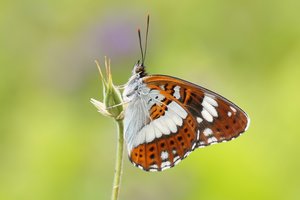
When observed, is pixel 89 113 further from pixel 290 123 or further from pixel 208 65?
pixel 290 123

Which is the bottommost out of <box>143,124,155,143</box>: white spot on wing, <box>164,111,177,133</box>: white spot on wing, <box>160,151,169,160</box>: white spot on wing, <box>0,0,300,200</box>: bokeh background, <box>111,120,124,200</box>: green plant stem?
<box>111,120,124,200</box>: green plant stem

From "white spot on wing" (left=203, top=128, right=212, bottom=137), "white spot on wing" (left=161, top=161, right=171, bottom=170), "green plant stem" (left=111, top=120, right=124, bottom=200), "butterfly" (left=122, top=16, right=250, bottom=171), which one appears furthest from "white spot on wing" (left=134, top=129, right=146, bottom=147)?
"green plant stem" (left=111, top=120, right=124, bottom=200)

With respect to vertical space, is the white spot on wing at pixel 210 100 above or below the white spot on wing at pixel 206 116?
above

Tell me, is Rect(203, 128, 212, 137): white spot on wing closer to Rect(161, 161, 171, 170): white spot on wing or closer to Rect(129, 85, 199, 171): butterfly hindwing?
Rect(129, 85, 199, 171): butterfly hindwing

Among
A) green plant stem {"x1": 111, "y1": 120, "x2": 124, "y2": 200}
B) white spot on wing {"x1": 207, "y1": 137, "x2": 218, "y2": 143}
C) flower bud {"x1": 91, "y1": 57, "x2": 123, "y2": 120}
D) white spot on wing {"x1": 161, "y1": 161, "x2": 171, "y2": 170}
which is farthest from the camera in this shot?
white spot on wing {"x1": 207, "y1": 137, "x2": 218, "y2": 143}

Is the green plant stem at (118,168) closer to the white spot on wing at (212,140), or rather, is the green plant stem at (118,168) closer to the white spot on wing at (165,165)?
the white spot on wing at (165,165)

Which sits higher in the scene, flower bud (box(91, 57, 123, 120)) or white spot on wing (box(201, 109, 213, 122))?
white spot on wing (box(201, 109, 213, 122))

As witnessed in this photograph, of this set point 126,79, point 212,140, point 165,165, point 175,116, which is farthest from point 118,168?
point 126,79

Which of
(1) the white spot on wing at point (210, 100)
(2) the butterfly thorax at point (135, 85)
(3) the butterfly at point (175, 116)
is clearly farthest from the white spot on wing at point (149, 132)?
(1) the white spot on wing at point (210, 100)
